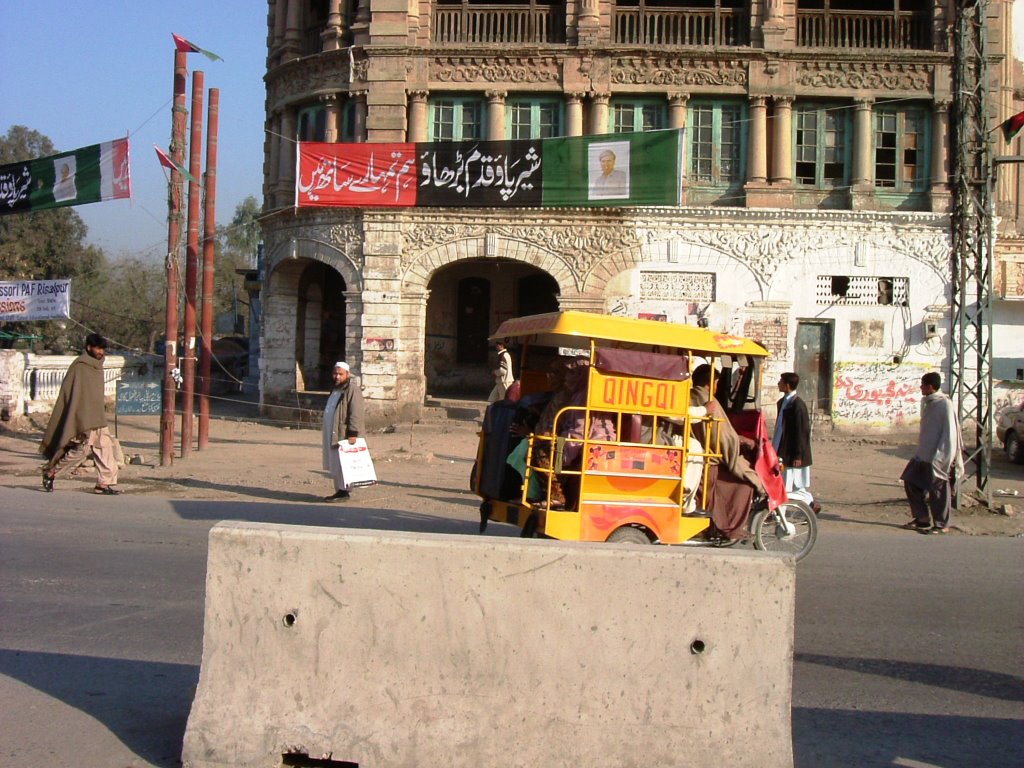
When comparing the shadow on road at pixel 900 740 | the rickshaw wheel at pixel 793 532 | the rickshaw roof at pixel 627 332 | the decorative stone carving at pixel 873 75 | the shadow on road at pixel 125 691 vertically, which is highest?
the decorative stone carving at pixel 873 75

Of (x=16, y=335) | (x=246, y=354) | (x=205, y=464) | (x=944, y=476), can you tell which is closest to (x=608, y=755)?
(x=944, y=476)

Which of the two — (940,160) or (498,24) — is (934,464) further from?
(498,24)

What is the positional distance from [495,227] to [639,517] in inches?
608

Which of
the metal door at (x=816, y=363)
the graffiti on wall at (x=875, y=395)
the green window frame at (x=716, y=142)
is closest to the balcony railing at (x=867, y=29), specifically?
the green window frame at (x=716, y=142)

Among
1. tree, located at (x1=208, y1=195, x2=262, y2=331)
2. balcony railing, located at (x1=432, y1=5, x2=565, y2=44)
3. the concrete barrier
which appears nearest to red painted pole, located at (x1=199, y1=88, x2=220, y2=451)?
balcony railing, located at (x1=432, y1=5, x2=565, y2=44)

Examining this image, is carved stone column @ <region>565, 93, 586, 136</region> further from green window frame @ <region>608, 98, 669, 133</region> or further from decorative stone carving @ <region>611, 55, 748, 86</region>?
decorative stone carving @ <region>611, 55, 748, 86</region>

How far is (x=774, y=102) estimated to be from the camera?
22266 mm

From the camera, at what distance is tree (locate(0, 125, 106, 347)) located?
125 ft

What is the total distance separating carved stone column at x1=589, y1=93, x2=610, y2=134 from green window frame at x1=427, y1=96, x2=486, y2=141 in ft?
8.14

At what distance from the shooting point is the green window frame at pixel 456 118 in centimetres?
2278

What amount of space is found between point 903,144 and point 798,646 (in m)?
18.9

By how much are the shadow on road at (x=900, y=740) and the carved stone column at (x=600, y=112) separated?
60.8 feet

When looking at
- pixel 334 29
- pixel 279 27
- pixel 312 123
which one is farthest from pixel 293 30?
pixel 312 123

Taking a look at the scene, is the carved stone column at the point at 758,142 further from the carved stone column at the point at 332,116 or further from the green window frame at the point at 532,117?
the carved stone column at the point at 332,116
